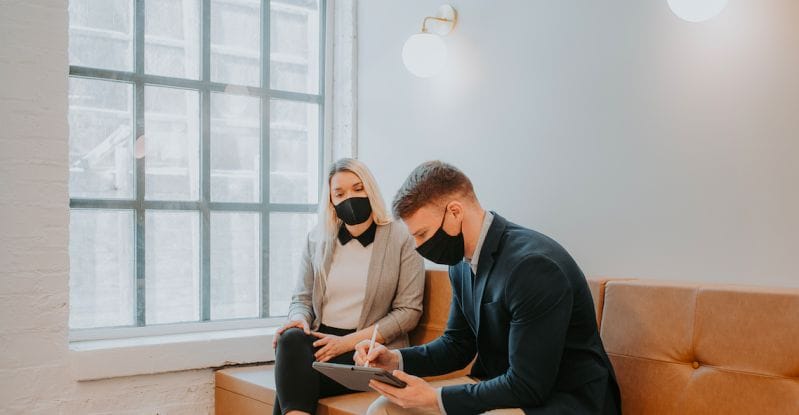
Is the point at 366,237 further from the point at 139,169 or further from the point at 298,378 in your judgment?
the point at 139,169

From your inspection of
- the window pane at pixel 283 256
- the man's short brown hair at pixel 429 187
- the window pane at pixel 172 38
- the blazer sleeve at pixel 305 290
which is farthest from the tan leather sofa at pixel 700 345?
the window pane at pixel 172 38

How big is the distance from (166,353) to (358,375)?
1.64 metres

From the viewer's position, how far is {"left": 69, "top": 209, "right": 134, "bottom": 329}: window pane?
11.0ft

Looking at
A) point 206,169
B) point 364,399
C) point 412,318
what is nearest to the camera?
point 364,399

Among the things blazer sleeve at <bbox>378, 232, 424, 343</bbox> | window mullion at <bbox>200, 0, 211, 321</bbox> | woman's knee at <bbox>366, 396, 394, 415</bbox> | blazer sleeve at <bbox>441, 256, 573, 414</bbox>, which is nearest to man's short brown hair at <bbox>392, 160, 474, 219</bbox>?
blazer sleeve at <bbox>441, 256, 573, 414</bbox>

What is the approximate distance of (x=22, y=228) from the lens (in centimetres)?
298

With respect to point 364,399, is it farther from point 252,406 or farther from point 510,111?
point 510,111

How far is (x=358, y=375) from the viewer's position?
1939 mm

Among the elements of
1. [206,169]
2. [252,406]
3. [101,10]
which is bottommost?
[252,406]

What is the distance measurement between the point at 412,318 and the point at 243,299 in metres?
1.23

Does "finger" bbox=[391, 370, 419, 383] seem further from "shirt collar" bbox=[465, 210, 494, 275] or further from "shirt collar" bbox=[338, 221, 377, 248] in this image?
"shirt collar" bbox=[338, 221, 377, 248]

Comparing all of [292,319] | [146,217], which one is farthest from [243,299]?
[292,319]

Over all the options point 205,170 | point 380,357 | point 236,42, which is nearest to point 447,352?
point 380,357

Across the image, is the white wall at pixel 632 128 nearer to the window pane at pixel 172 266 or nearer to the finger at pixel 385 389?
the finger at pixel 385 389
